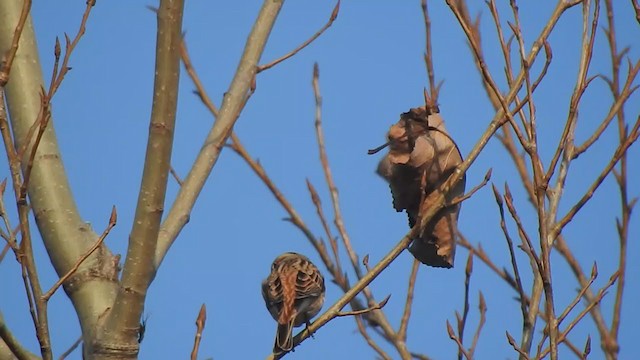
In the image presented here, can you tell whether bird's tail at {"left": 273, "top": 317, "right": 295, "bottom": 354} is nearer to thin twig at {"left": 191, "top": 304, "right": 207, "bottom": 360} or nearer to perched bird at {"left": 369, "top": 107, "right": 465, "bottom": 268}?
thin twig at {"left": 191, "top": 304, "right": 207, "bottom": 360}

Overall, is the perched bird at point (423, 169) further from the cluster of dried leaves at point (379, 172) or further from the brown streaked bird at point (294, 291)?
the brown streaked bird at point (294, 291)

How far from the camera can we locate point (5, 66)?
2.43 metres

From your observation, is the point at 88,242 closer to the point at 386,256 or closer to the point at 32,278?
the point at 32,278

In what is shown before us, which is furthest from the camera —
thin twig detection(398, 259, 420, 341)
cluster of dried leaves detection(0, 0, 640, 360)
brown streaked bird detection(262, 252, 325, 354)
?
brown streaked bird detection(262, 252, 325, 354)

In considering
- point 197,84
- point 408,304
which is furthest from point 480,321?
point 197,84

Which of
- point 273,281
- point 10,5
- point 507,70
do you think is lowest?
point 507,70

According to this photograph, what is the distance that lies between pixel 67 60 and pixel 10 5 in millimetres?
906

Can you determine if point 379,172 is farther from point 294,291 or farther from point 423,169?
point 294,291

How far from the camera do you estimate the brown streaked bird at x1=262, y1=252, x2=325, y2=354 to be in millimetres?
4215

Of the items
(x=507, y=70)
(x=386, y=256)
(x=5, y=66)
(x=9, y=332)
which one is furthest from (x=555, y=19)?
(x=9, y=332)

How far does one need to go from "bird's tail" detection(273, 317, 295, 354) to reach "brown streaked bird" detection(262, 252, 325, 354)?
0.11m

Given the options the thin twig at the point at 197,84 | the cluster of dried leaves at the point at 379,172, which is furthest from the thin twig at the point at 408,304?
the thin twig at the point at 197,84

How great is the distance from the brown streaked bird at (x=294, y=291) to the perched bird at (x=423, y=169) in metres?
1.07

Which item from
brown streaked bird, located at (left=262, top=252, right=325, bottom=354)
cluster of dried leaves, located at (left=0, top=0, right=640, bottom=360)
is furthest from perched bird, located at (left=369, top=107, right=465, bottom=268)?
brown streaked bird, located at (left=262, top=252, right=325, bottom=354)
